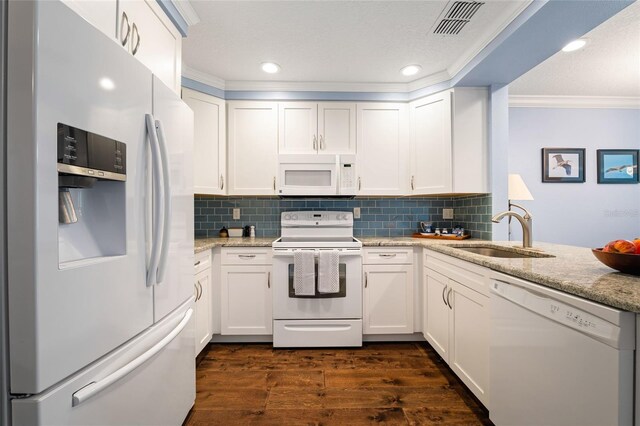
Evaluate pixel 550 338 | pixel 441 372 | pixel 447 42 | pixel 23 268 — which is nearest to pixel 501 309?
pixel 550 338

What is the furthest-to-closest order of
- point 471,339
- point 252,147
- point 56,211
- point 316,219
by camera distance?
point 316,219, point 252,147, point 471,339, point 56,211

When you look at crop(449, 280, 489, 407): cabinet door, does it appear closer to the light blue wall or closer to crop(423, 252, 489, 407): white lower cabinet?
crop(423, 252, 489, 407): white lower cabinet

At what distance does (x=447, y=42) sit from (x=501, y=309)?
1.88 m

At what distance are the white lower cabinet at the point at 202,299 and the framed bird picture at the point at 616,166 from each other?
14.4 ft

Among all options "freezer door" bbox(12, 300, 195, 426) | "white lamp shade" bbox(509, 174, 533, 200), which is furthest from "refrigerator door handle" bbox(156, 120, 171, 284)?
"white lamp shade" bbox(509, 174, 533, 200)

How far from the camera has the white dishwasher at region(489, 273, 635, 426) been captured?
79cm

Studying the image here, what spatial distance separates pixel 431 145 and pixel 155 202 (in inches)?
93.5

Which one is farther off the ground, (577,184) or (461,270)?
(577,184)

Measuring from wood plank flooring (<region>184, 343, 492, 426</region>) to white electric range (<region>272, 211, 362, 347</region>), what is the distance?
0.37 feet

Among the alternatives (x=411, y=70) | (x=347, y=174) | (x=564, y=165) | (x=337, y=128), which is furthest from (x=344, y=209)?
(x=564, y=165)

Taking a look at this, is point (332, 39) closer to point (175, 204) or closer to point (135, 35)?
point (135, 35)

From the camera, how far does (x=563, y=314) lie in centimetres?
96

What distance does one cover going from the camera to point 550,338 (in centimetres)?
102

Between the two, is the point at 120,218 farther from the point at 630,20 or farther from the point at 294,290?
the point at 630,20
